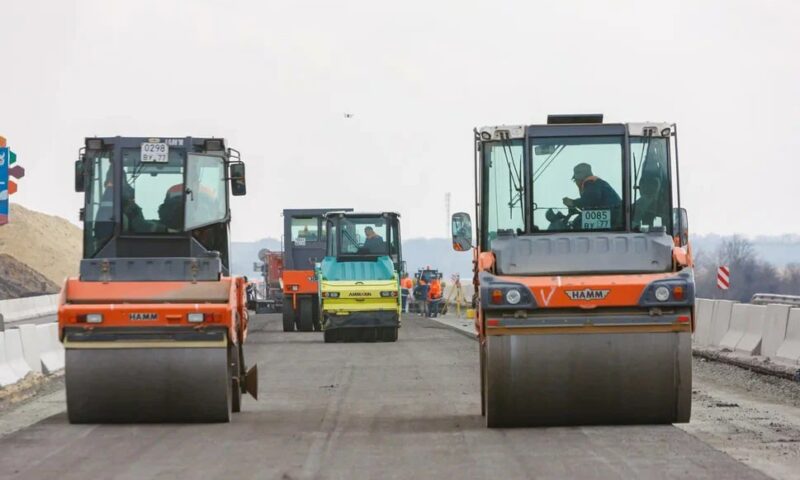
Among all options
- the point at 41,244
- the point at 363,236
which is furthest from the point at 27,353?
the point at 41,244

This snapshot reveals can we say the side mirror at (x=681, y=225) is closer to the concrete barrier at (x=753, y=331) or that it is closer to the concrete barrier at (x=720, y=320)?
the concrete barrier at (x=753, y=331)

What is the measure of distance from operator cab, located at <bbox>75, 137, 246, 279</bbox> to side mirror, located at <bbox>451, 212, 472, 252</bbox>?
3030 millimetres

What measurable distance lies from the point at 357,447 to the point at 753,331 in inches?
560

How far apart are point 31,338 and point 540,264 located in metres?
12.4

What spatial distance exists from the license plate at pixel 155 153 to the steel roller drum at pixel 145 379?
2563mm

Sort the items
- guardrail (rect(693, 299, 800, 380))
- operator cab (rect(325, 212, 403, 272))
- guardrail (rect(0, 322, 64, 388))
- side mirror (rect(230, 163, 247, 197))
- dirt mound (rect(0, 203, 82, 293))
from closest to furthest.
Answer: side mirror (rect(230, 163, 247, 197)) < guardrail (rect(0, 322, 64, 388)) < guardrail (rect(693, 299, 800, 380)) < operator cab (rect(325, 212, 403, 272)) < dirt mound (rect(0, 203, 82, 293))

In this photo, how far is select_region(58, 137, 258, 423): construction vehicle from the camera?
14.6 metres

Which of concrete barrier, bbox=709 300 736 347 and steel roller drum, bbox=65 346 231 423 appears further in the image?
concrete barrier, bbox=709 300 736 347

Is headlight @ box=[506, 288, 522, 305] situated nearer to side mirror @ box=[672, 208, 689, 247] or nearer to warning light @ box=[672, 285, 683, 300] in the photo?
warning light @ box=[672, 285, 683, 300]

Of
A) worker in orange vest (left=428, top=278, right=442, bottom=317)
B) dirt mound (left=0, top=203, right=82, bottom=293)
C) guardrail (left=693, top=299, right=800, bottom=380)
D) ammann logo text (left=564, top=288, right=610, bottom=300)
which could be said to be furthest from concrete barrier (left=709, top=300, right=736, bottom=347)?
dirt mound (left=0, top=203, right=82, bottom=293)

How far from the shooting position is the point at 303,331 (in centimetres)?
3972

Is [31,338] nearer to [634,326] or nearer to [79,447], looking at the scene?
[79,447]

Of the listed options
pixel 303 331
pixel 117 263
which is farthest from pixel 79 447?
pixel 303 331

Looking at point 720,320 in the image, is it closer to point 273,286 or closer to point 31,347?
point 31,347
